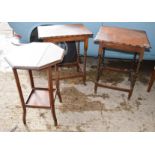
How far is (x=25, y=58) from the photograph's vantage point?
165cm

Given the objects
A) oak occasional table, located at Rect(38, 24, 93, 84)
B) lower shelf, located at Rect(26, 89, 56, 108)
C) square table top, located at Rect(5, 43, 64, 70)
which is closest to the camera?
square table top, located at Rect(5, 43, 64, 70)

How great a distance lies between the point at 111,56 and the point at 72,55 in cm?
67

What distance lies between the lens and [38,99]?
204cm

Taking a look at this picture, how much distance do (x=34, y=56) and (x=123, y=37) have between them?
1.03 meters

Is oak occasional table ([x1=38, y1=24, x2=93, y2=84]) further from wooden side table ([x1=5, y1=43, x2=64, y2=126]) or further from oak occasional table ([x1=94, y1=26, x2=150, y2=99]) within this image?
wooden side table ([x1=5, y1=43, x2=64, y2=126])

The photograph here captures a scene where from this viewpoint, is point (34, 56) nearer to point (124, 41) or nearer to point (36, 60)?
point (36, 60)

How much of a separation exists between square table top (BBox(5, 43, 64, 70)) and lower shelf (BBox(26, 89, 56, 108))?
53 cm

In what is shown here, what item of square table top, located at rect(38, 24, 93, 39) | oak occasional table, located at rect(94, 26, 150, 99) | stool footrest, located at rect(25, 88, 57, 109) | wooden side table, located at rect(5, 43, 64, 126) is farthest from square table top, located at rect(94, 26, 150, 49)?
stool footrest, located at rect(25, 88, 57, 109)

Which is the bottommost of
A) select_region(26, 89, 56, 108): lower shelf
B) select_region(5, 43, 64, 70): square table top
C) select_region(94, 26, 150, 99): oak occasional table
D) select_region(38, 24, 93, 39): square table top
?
select_region(26, 89, 56, 108): lower shelf

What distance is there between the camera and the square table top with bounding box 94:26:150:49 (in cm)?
206

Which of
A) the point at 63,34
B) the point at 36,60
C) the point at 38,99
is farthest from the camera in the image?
the point at 63,34

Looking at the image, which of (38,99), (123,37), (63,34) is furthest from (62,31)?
(38,99)

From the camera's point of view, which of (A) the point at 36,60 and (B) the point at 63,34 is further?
(B) the point at 63,34
